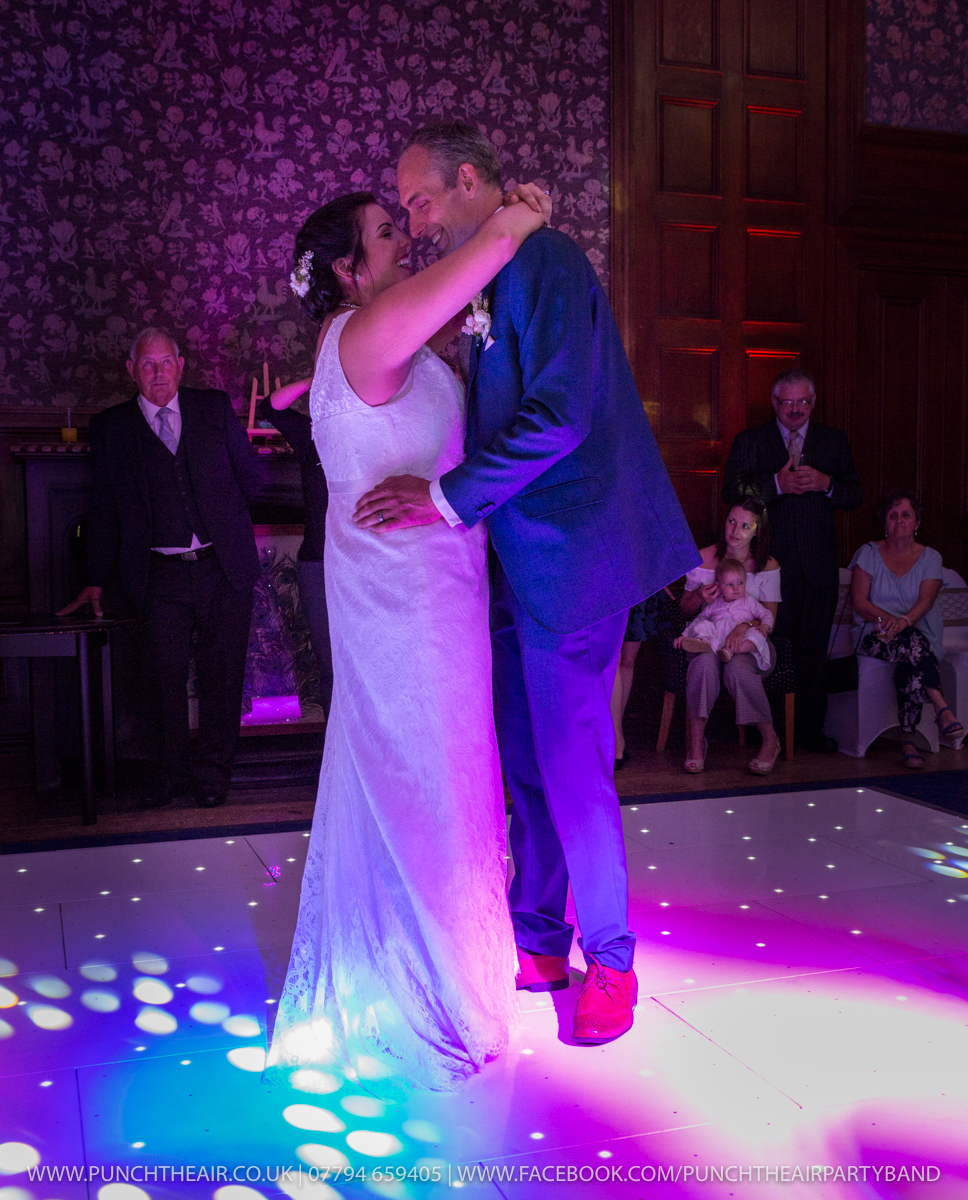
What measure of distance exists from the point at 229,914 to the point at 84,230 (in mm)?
3107

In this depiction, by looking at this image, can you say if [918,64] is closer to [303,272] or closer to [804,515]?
[804,515]

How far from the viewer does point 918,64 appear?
5645 millimetres

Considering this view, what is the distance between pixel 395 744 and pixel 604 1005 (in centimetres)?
60

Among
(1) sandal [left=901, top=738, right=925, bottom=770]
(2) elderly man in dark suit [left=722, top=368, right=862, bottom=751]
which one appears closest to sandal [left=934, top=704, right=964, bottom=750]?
(1) sandal [left=901, top=738, right=925, bottom=770]

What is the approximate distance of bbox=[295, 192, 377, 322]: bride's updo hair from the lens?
75.2 inches

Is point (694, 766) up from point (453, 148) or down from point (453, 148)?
down

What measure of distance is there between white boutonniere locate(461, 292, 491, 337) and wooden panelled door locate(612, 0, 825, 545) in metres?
3.43

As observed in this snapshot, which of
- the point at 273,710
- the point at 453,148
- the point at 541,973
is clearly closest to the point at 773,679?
the point at 273,710

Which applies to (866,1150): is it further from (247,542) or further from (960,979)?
(247,542)

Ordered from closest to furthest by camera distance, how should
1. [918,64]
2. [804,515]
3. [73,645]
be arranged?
[73,645]
[804,515]
[918,64]

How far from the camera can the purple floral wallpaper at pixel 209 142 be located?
14.7ft

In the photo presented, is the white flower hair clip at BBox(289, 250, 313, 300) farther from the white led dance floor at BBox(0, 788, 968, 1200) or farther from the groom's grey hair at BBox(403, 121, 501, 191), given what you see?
the white led dance floor at BBox(0, 788, 968, 1200)

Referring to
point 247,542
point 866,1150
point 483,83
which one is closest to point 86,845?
point 247,542

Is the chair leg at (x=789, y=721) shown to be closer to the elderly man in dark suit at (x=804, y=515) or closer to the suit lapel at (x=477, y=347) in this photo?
the elderly man in dark suit at (x=804, y=515)
